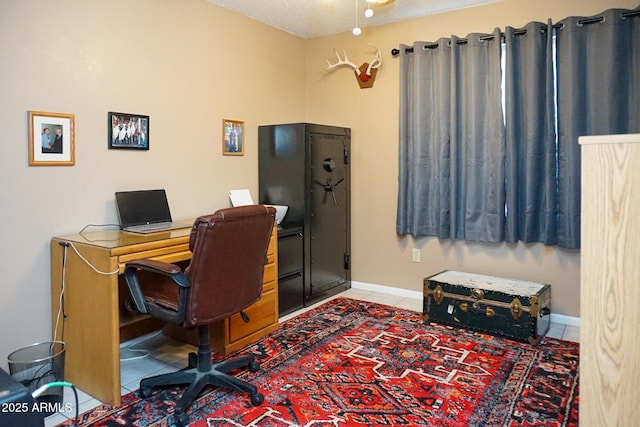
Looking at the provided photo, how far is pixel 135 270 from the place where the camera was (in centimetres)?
210

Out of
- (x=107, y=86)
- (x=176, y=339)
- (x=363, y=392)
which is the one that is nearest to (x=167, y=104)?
(x=107, y=86)

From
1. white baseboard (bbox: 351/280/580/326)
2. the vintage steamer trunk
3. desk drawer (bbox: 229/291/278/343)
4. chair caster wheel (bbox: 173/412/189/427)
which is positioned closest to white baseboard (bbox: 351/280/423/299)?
white baseboard (bbox: 351/280/580/326)

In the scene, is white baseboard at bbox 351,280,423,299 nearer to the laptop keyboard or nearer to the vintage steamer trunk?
the vintage steamer trunk

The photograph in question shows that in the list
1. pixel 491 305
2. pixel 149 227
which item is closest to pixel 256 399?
pixel 149 227

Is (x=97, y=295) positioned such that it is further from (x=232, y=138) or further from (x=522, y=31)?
(x=522, y=31)

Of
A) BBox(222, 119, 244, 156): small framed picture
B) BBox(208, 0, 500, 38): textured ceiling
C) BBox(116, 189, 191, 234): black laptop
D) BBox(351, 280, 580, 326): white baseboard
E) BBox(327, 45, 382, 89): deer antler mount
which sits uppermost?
BBox(208, 0, 500, 38): textured ceiling

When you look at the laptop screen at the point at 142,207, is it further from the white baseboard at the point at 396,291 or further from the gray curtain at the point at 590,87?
the gray curtain at the point at 590,87

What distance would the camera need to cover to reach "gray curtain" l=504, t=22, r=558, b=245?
3131mm

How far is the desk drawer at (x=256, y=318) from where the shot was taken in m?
2.81

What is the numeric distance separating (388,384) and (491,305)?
108 cm

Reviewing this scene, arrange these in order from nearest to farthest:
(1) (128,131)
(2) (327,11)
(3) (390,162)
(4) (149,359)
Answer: (4) (149,359) < (1) (128,131) < (2) (327,11) < (3) (390,162)

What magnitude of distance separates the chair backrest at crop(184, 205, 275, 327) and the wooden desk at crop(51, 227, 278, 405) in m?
0.40

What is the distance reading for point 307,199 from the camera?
143 inches

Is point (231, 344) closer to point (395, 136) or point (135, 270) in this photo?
point (135, 270)
